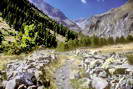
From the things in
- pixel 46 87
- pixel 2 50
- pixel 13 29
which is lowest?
pixel 46 87

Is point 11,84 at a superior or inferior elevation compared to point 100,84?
superior

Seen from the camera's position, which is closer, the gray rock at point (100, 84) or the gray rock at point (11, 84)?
the gray rock at point (11, 84)

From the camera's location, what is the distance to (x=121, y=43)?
133 meters

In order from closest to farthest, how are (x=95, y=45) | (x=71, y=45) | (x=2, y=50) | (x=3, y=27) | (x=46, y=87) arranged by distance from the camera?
1. (x=46, y=87)
2. (x=2, y=50)
3. (x=71, y=45)
4. (x=95, y=45)
5. (x=3, y=27)

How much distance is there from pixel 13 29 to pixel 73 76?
12533cm

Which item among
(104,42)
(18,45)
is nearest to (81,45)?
(104,42)

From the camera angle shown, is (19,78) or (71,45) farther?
(71,45)

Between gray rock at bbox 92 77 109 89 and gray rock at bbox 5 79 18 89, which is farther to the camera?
gray rock at bbox 92 77 109 89

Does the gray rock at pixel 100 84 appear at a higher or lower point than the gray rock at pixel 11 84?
lower

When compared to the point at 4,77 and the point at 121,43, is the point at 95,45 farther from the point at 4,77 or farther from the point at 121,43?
the point at 4,77

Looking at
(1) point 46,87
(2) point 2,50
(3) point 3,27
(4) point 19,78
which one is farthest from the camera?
(3) point 3,27

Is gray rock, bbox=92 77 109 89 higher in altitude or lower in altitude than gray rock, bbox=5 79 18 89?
lower

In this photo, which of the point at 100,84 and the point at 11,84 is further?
the point at 100,84

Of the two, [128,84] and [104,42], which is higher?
[104,42]
